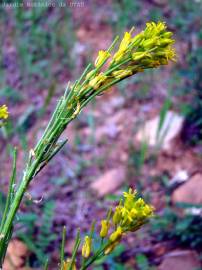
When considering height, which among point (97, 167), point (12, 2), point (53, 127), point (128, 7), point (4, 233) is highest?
point (12, 2)

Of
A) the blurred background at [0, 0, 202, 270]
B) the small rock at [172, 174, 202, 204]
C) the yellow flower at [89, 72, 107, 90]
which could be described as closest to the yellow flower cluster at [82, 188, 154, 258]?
the yellow flower at [89, 72, 107, 90]

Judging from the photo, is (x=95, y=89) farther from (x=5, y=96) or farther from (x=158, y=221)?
(x=5, y=96)

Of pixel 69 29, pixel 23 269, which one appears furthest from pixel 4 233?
pixel 69 29

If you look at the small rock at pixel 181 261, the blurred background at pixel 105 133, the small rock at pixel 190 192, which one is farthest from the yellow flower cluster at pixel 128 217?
the small rock at pixel 190 192

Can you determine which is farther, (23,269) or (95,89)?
(23,269)

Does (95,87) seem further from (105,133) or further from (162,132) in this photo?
(105,133)

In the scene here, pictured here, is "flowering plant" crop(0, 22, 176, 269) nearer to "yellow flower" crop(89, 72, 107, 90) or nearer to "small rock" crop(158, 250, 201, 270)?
"yellow flower" crop(89, 72, 107, 90)

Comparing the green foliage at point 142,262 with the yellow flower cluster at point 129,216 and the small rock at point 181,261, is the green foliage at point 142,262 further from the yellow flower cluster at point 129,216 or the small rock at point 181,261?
the yellow flower cluster at point 129,216
